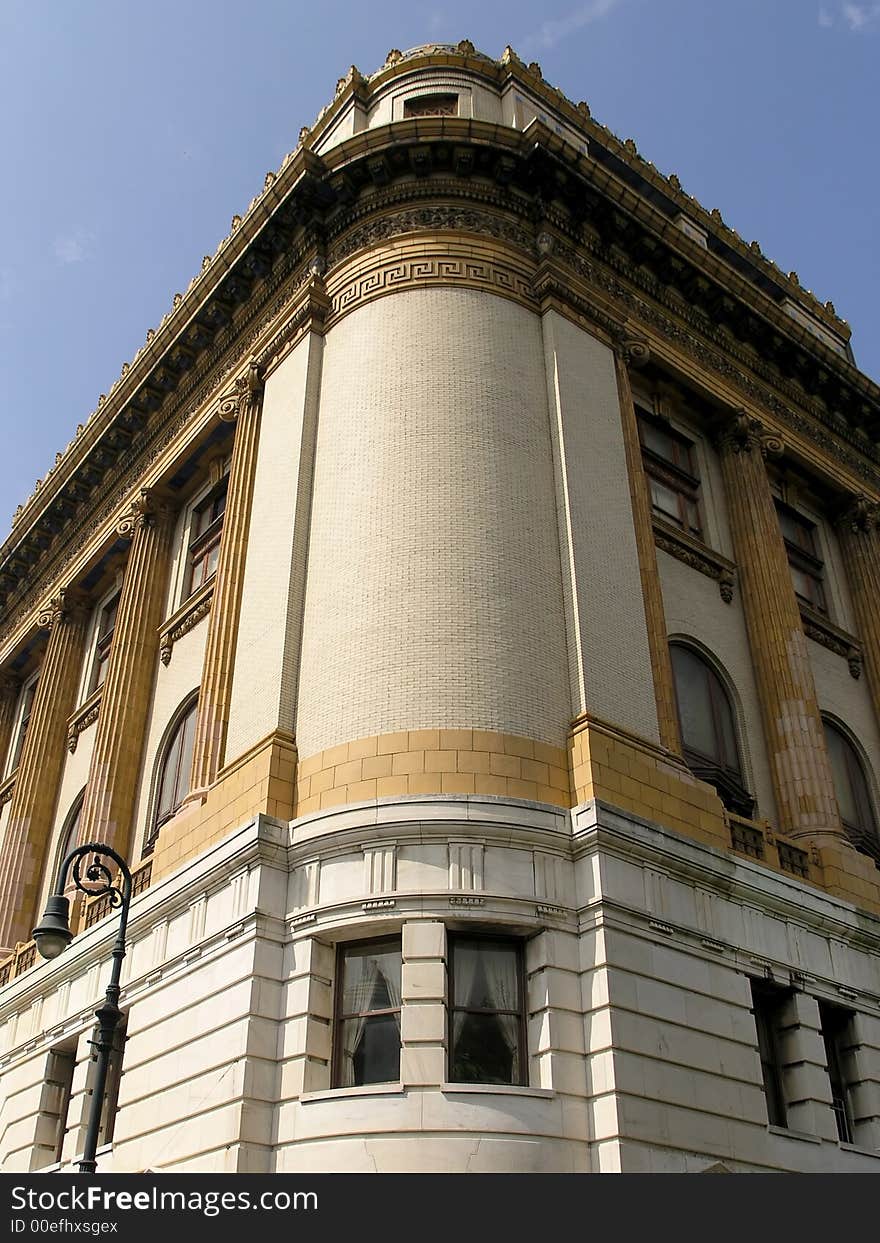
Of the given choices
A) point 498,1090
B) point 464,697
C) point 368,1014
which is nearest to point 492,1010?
point 498,1090

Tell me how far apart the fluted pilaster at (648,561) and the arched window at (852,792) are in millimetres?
5756

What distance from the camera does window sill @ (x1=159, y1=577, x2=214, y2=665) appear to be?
2747 cm

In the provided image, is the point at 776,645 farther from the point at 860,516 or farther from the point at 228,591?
the point at 228,591

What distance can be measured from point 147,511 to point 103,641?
14.1 ft

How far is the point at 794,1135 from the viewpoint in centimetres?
1792

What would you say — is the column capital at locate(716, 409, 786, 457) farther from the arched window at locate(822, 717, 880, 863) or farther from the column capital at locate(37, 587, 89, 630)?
the column capital at locate(37, 587, 89, 630)

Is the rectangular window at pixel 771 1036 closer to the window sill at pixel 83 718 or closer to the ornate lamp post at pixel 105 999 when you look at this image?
the ornate lamp post at pixel 105 999

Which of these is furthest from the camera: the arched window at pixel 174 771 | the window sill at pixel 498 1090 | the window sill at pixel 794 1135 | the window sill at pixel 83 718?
the window sill at pixel 83 718

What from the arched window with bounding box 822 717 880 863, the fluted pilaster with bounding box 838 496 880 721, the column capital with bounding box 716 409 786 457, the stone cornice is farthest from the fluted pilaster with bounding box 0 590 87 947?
the fluted pilaster with bounding box 838 496 880 721

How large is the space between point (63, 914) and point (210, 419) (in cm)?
1653

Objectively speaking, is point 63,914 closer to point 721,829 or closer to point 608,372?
point 721,829

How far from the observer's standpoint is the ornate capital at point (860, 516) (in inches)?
1264

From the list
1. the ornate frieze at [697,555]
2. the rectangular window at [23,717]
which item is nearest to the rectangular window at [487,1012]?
the ornate frieze at [697,555]
